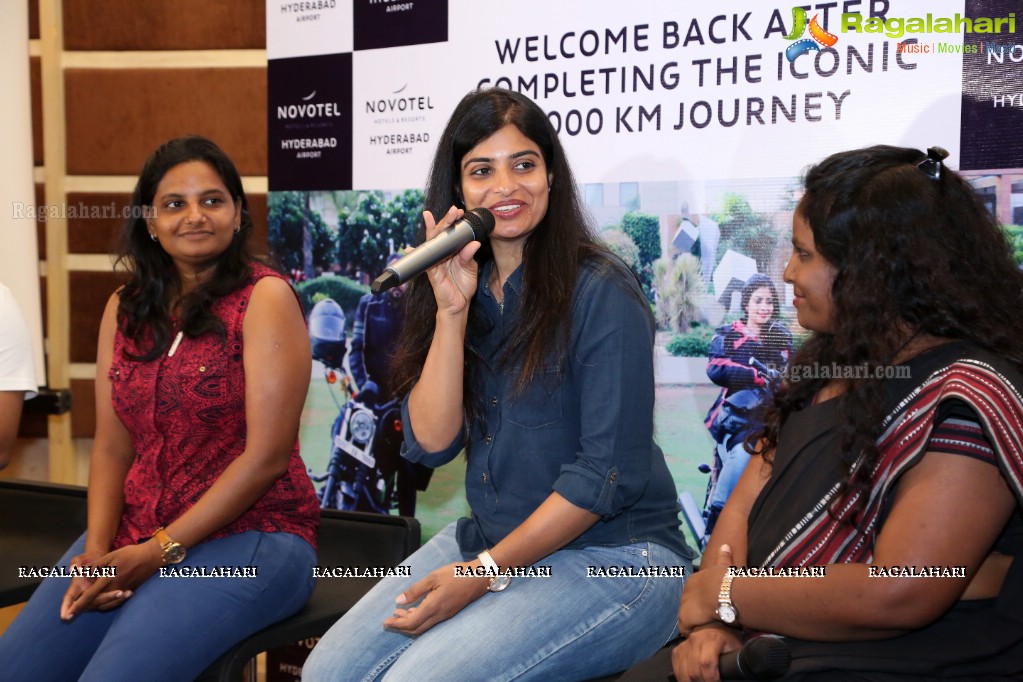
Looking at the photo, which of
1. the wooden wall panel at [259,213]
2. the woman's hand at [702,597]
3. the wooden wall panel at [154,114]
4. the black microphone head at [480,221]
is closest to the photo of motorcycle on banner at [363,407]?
the wooden wall panel at [259,213]

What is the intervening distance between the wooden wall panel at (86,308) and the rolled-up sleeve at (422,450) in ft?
7.55

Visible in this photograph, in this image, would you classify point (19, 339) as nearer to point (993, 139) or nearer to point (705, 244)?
point (705, 244)

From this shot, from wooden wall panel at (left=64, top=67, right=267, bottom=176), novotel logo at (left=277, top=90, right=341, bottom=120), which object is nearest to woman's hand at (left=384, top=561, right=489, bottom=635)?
novotel logo at (left=277, top=90, right=341, bottom=120)

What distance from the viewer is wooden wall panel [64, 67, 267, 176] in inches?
140

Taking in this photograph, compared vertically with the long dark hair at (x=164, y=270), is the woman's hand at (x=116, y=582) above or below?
below

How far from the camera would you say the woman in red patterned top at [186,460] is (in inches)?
75.5

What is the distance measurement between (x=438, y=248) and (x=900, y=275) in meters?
0.70

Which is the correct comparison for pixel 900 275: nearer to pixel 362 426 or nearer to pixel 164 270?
pixel 164 270

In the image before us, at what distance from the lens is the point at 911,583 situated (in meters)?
1.29

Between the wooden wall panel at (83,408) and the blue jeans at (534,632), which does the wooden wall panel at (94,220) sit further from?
the blue jeans at (534,632)

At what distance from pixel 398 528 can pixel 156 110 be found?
214 cm

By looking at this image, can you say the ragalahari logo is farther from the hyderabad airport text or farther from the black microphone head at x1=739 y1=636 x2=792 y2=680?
the black microphone head at x1=739 y1=636 x2=792 y2=680

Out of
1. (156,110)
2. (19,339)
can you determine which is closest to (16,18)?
(156,110)

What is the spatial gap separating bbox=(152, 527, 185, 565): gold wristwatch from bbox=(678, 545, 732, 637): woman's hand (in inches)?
Answer: 41.3
